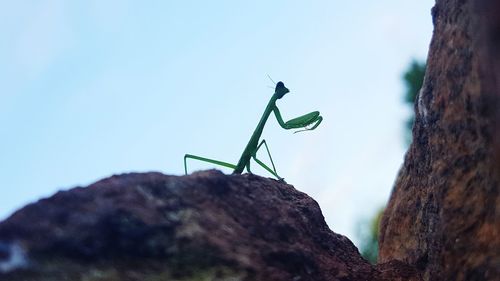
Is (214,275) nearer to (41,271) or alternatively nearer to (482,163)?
(41,271)

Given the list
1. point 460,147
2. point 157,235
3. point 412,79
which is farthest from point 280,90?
point 412,79

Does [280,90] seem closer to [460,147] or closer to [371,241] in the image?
[460,147]

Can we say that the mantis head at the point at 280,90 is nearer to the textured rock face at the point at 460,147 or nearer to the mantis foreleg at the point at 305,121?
the mantis foreleg at the point at 305,121

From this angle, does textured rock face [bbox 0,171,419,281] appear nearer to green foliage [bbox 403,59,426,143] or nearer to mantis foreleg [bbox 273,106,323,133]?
mantis foreleg [bbox 273,106,323,133]

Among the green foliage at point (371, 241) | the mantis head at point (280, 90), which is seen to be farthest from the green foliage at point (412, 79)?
the mantis head at point (280, 90)

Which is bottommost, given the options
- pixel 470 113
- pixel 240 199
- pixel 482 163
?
pixel 240 199

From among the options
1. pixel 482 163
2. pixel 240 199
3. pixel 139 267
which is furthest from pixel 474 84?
pixel 139 267

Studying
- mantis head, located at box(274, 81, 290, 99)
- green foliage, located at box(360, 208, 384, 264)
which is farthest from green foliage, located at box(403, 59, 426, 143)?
mantis head, located at box(274, 81, 290, 99)

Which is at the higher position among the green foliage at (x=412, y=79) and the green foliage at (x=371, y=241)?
the green foliage at (x=412, y=79)
